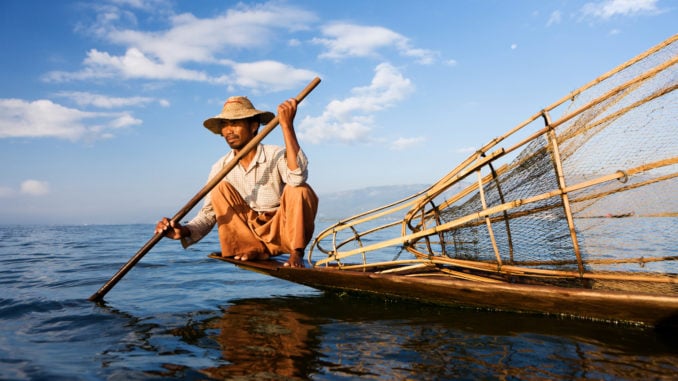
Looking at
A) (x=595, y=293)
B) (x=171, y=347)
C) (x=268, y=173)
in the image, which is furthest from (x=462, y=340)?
(x=268, y=173)

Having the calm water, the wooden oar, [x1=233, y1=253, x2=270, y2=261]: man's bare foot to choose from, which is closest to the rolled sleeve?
the wooden oar

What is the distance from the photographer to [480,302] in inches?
125

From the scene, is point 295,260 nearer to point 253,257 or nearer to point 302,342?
point 253,257

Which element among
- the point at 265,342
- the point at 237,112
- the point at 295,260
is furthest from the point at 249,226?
the point at 265,342

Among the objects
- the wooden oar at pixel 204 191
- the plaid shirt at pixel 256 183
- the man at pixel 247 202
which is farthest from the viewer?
the plaid shirt at pixel 256 183

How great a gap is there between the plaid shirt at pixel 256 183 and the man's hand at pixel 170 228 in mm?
90

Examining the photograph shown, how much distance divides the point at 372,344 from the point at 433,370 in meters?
0.48

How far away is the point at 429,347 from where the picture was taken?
2.50 m

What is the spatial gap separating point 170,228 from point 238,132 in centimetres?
102

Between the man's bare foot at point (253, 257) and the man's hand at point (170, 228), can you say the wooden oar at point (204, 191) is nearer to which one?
the man's hand at point (170, 228)

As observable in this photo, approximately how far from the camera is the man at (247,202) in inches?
152

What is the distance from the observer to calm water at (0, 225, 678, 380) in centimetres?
216

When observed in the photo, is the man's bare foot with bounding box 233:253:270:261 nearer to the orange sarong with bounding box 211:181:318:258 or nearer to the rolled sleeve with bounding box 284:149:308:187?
the orange sarong with bounding box 211:181:318:258

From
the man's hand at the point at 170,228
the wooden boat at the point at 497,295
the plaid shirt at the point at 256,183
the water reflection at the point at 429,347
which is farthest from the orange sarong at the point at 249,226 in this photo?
the water reflection at the point at 429,347
